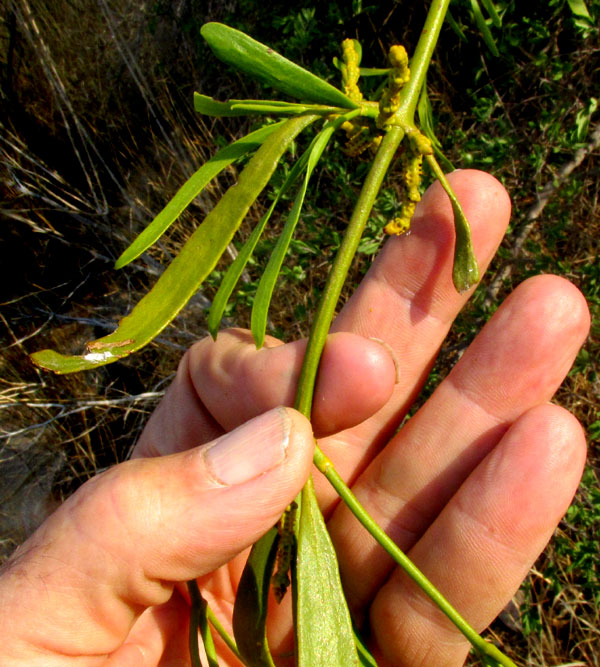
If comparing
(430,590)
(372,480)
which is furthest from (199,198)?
(430,590)

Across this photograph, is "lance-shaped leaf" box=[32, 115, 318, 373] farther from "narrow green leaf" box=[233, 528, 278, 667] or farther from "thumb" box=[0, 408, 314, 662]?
"narrow green leaf" box=[233, 528, 278, 667]

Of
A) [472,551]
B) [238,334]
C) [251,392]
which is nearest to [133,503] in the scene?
[251,392]

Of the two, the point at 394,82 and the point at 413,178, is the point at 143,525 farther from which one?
the point at 394,82

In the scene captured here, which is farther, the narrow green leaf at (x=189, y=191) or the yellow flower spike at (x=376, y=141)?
the yellow flower spike at (x=376, y=141)

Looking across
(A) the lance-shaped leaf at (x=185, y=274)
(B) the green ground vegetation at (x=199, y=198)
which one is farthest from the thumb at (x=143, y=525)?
(B) the green ground vegetation at (x=199, y=198)

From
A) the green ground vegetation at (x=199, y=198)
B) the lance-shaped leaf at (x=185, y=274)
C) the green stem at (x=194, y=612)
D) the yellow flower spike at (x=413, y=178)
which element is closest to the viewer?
the lance-shaped leaf at (x=185, y=274)

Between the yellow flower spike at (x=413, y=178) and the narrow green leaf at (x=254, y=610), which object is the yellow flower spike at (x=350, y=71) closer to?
the yellow flower spike at (x=413, y=178)

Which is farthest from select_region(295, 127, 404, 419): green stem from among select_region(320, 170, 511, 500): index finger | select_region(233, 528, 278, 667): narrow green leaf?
select_region(233, 528, 278, 667): narrow green leaf
